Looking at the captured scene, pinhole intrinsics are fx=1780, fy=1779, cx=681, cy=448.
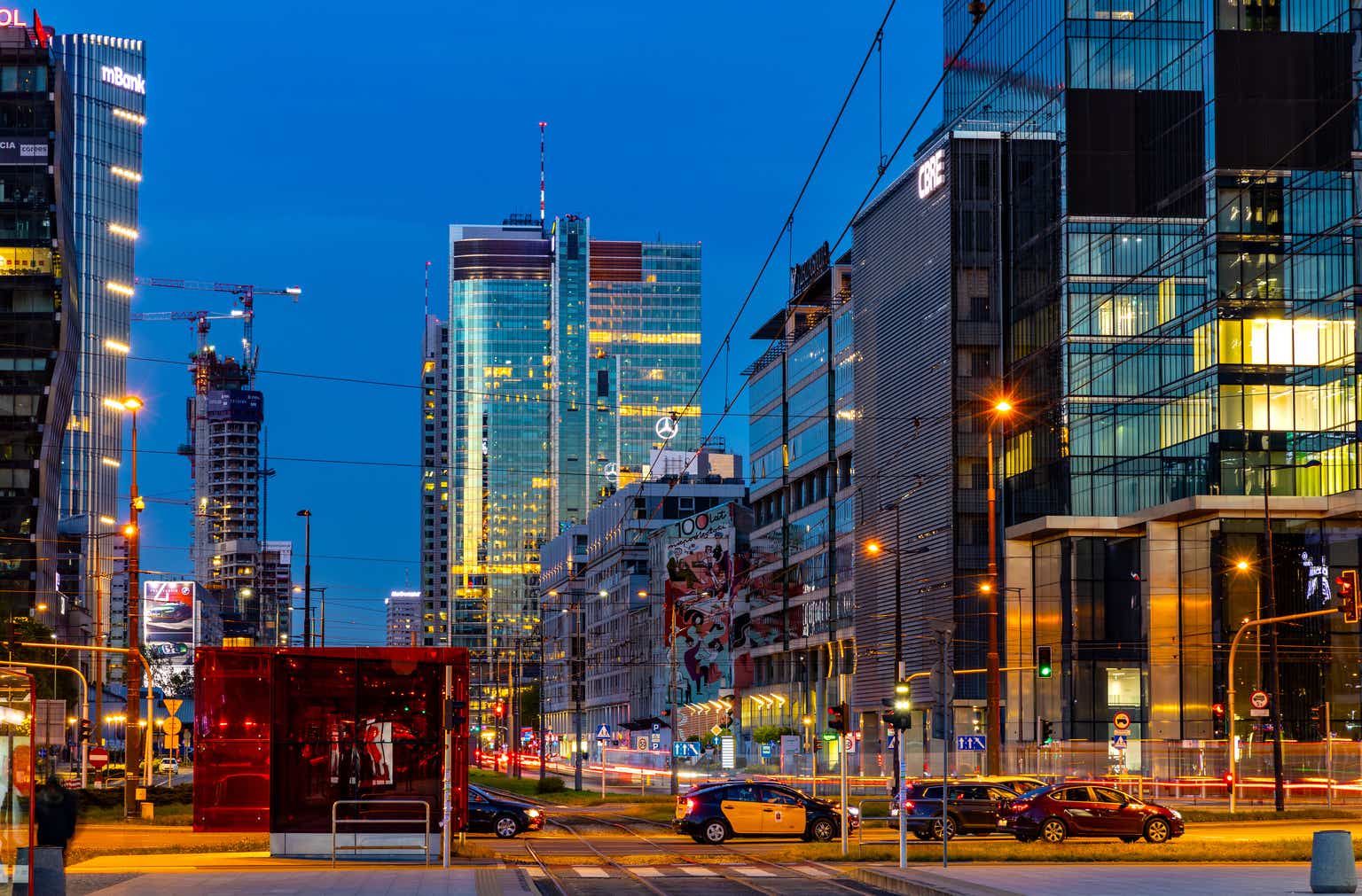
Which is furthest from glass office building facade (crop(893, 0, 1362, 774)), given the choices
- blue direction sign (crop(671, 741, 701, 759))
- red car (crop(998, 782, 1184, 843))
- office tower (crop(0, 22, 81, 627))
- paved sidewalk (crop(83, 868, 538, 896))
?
office tower (crop(0, 22, 81, 627))

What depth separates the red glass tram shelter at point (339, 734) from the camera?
33125 millimetres

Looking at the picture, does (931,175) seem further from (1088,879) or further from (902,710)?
(1088,879)

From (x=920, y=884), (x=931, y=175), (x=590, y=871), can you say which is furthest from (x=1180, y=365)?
(x=920, y=884)

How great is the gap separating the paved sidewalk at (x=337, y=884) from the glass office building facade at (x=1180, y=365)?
44.2 metres

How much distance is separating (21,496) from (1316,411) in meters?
94.9

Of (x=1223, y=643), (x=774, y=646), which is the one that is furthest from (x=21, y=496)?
(x=1223, y=643)

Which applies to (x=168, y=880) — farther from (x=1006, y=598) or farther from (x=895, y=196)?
(x=895, y=196)

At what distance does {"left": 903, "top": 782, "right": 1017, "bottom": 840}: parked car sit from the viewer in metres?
45.3

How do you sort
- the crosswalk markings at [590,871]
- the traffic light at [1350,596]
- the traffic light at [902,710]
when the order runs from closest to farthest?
the crosswalk markings at [590,871] < the traffic light at [902,710] < the traffic light at [1350,596]

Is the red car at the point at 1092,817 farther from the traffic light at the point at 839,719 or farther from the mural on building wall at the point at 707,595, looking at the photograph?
the mural on building wall at the point at 707,595

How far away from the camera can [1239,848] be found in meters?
36.6

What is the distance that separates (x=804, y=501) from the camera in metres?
126

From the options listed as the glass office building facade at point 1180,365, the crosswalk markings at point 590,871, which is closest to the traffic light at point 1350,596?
the crosswalk markings at point 590,871

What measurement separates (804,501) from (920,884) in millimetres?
98300
